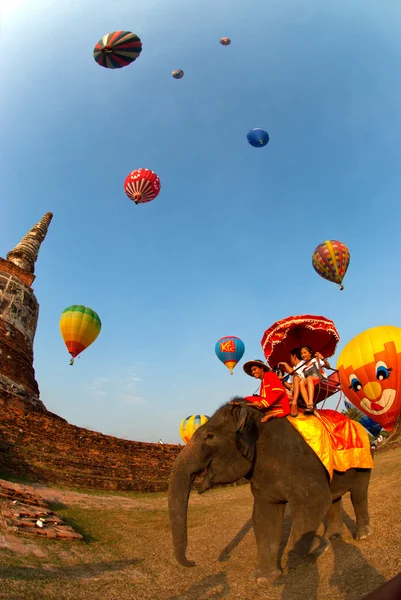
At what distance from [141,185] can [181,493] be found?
1826 cm

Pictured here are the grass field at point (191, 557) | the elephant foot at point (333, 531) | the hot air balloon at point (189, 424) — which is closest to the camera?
the grass field at point (191, 557)

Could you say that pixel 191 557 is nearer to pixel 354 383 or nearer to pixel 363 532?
pixel 363 532

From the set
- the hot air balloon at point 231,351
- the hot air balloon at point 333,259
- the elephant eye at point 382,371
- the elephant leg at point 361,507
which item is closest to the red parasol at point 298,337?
the elephant leg at point 361,507

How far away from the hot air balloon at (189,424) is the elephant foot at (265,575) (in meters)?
18.6

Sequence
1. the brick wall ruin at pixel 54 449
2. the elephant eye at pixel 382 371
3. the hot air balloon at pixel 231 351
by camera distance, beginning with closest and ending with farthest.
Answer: the brick wall ruin at pixel 54 449 → the elephant eye at pixel 382 371 → the hot air balloon at pixel 231 351

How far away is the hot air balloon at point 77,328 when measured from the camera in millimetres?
20312

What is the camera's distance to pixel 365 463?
5258 mm

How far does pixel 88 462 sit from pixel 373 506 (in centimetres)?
946

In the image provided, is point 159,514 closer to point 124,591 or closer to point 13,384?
point 124,591

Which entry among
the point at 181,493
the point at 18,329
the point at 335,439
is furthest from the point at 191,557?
the point at 18,329

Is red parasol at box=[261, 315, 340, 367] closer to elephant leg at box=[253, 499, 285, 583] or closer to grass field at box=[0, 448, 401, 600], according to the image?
elephant leg at box=[253, 499, 285, 583]

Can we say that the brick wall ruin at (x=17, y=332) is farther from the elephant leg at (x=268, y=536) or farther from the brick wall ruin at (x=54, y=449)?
the elephant leg at (x=268, y=536)

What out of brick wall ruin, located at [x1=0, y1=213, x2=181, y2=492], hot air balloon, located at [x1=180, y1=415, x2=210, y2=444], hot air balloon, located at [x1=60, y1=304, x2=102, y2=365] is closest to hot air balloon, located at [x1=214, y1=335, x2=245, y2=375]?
hot air balloon, located at [x1=180, y1=415, x2=210, y2=444]

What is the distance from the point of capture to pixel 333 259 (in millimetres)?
20359
